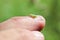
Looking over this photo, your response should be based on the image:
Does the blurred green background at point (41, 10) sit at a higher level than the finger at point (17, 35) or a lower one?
higher

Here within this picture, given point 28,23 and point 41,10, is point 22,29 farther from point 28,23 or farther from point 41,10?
point 41,10

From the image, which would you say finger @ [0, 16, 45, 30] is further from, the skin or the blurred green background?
the blurred green background

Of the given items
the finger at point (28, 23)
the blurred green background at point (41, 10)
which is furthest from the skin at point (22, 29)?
the blurred green background at point (41, 10)

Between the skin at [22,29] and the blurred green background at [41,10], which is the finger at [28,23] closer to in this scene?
the skin at [22,29]

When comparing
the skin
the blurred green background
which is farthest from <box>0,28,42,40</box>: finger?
the blurred green background

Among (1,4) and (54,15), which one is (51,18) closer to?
(54,15)

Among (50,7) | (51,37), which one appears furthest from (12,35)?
(50,7)
